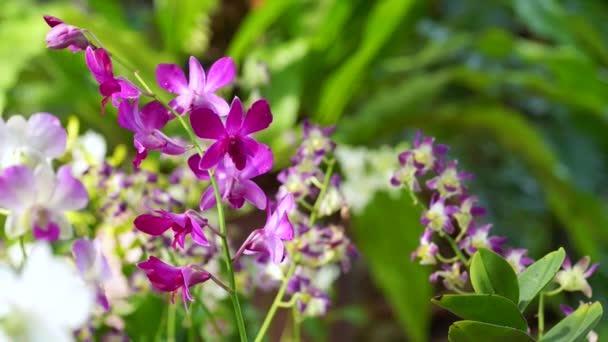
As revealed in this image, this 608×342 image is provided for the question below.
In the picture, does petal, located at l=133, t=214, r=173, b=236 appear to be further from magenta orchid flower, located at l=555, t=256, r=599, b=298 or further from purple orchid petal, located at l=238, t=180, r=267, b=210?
magenta orchid flower, located at l=555, t=256, r=599, b=298

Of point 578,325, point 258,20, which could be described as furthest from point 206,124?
point 258,20

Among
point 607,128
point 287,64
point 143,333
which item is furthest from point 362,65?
point 143,333

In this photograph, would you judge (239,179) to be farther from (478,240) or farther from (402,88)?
(402,88)

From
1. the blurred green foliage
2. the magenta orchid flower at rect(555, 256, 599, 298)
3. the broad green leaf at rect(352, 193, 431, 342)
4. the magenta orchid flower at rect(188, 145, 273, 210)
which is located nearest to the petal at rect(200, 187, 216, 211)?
the magenta orchid flower at rect(188, 145, 273, 210)

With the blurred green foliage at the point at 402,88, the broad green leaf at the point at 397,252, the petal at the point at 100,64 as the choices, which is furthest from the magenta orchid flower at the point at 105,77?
the broad green leaf at the point at 397,252

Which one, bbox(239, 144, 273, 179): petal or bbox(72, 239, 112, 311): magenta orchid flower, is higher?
bbox(239, 144, 273, 179): petal
